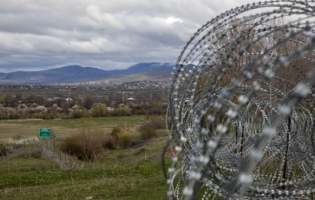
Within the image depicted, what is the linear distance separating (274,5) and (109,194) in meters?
7.40

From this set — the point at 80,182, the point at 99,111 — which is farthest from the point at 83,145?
the point at 99,111

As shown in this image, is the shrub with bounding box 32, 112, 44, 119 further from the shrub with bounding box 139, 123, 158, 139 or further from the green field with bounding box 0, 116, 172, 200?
→ the green field with bounding box 0, 116, 172, 200

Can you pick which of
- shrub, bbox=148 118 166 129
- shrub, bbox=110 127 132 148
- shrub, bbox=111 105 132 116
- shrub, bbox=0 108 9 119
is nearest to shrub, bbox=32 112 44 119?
shrub, bbox=0 108 9 119

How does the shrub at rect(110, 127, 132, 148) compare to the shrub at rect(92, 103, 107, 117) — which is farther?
the shrub at rect(92, 103, 107, 117)

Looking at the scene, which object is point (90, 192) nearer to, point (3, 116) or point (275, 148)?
point (275, 148)

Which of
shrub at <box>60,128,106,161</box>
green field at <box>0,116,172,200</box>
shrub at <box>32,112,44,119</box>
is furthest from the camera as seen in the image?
shrub at <box>32,112,44,119</box>

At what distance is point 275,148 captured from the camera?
6.78m

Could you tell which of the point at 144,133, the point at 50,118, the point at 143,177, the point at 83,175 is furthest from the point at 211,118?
the point at 50,118

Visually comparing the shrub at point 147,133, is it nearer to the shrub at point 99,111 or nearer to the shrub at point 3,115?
the shrub at point 99,111

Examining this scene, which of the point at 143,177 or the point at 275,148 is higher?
the point at 275,148

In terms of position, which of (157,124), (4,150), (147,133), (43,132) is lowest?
(157,124)

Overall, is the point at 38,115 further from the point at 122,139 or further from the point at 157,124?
the point at 122,139

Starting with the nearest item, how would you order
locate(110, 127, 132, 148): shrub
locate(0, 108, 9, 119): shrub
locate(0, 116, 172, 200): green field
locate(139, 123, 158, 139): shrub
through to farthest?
locate(0, 116, 172, 200): green field < locate(110, 127, 132, 148): shrub < locate(139, 123, 158, 139): shrub < locate(0, 108, 9, 119): shrub

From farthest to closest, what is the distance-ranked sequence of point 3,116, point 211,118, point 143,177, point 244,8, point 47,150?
point 3,116
point 47,150
point 143,177
point 244,8
point 211,118
